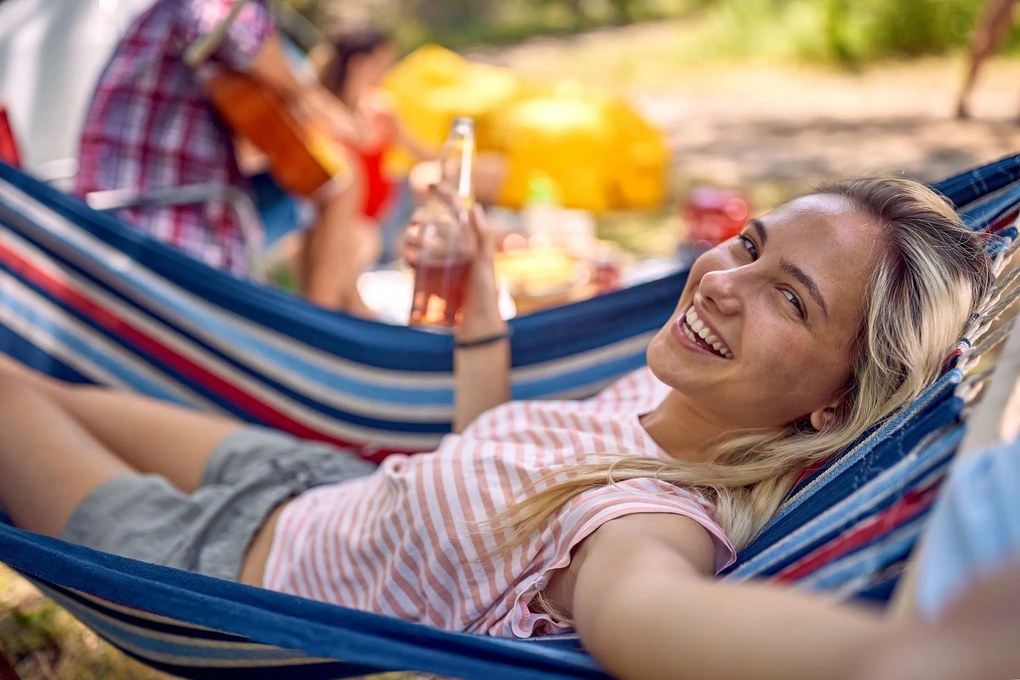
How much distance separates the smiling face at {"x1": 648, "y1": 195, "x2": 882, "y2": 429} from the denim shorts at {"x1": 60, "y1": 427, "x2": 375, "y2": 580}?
28.2 inches

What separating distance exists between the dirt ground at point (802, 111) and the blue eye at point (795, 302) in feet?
14.2

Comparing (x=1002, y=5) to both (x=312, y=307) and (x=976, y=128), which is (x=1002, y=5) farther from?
(x=312, y=307)

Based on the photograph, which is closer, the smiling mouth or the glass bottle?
the smiling mouth

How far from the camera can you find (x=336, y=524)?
154 centimetres

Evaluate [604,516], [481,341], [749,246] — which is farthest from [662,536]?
[481,341]

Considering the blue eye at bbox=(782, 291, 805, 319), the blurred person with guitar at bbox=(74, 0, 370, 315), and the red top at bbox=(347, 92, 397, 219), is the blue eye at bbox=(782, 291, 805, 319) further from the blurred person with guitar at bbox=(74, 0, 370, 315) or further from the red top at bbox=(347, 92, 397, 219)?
the red top at bbox=(347, 92, 397, 219)

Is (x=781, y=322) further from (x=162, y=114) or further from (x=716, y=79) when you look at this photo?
(x=716, y=79)

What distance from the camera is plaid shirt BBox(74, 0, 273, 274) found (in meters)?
2.78

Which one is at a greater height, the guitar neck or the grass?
the guitar neck

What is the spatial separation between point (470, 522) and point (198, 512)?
56cm

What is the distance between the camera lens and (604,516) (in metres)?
1.15

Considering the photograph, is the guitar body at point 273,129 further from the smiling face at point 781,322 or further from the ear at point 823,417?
the ear at point 823,417

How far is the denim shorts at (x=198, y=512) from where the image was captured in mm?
1565

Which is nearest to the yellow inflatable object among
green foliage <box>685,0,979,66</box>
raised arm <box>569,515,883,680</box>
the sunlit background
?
the sunlit background
